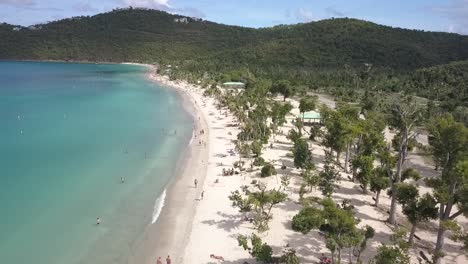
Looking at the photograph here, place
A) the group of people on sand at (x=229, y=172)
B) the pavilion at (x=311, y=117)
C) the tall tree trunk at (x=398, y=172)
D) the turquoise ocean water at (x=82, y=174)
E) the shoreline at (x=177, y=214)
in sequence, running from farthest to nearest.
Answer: the pavilion at (x=311, y=117)
the group of people on sand at (x=229, y=172)
the tall tree trunk at (x=398, y=172)
the turquoise ocean water at (x=82, y=174)
the shoreline at (x=177, y=214)

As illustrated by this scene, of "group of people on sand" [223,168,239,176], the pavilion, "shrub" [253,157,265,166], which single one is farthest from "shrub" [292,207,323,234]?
the pavilion

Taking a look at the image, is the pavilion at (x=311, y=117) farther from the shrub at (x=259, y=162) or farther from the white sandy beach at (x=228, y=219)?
the shrub at (x=259, y=162)

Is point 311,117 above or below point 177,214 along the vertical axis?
above

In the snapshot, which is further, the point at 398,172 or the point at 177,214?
the point at 177,214


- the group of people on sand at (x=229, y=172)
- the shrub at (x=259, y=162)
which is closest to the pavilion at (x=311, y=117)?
the shrub at (x=259, y=162)

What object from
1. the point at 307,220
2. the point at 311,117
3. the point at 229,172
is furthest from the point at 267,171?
the point at 311,117

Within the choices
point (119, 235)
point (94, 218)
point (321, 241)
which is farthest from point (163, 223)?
point (321, 241)

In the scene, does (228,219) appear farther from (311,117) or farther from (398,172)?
(311,117)
